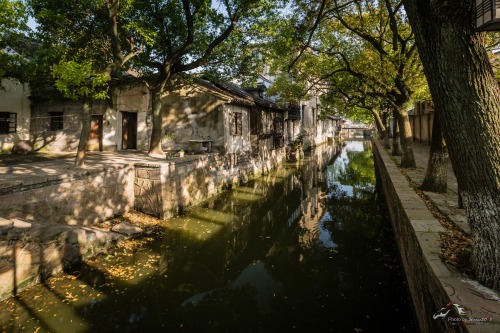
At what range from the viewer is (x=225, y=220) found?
10.4 metres

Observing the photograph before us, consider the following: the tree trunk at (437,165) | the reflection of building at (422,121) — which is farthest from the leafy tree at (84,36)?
the reflection of building at (422,121)

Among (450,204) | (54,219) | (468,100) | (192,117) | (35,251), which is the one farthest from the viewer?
(192,117)

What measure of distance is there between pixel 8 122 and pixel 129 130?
6.26 metres

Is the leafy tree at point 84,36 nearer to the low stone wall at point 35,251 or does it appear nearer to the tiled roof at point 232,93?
the low stone wall at point 35,251

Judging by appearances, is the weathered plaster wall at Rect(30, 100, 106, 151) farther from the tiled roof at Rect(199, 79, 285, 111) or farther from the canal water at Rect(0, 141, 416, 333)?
the canal water at Rect(0, 141, 416, 333)

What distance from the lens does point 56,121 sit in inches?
679

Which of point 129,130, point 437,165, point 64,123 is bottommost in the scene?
point 437,165

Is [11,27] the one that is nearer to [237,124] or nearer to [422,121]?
[237,124]

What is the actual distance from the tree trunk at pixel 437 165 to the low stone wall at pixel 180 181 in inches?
343

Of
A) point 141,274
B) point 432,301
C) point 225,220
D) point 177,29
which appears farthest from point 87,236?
point 177,29

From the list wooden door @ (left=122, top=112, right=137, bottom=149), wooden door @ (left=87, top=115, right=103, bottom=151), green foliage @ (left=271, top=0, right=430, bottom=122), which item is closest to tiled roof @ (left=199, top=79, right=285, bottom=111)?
green foliage @ (left=271, top=0, right=430, bottom=122)

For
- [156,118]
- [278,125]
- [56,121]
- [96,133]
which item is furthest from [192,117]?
[278,125]

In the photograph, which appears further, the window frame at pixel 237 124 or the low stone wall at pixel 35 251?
the window frame at pixel 237 124

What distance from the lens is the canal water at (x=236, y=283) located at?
4926mm
